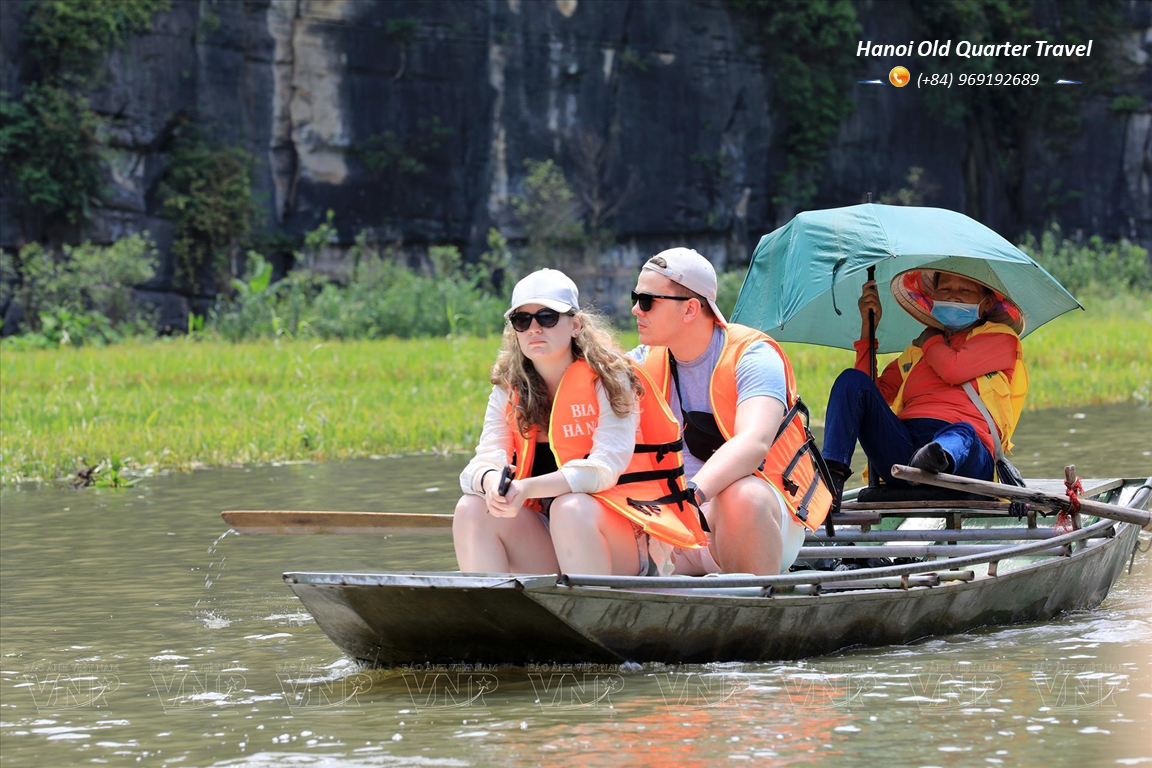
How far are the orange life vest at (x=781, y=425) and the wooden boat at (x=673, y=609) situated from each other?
11.4 inches

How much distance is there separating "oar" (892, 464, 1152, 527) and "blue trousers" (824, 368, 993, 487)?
8.2 inches

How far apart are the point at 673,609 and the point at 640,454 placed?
0.49m

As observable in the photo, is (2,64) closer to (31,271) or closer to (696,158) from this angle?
(31,271)

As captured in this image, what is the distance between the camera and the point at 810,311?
22.9 feet

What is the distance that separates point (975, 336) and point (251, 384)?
10395 mm

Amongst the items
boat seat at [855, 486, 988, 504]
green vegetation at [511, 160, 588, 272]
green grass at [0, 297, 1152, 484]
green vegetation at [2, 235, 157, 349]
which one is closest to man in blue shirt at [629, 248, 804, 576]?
boat seat at [855, 486, 988, 504]

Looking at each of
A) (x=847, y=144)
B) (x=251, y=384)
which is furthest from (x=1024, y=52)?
(x=251, y=384)

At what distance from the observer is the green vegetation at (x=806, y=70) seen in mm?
36156

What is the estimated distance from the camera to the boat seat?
607 centimetres

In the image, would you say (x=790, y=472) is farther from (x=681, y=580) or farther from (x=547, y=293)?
(x=547, y=293)

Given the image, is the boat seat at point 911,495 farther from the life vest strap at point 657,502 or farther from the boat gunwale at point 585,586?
the life vest strap at point 657,502

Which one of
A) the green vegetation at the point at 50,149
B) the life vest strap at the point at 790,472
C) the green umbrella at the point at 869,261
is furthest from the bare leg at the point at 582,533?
the green vegetation at the point at 50,149

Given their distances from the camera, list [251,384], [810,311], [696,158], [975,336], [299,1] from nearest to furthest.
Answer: [975,336], [810,311], [251,384], [299,1], [696,158]

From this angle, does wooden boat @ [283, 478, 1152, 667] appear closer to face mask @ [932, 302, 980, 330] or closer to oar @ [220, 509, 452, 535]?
oar @ [220, 509, 452, 535]
